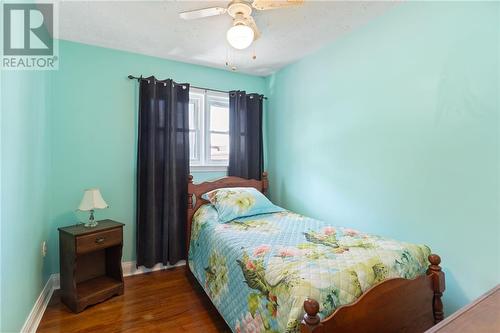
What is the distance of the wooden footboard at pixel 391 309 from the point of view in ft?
3.53

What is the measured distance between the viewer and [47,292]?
2.31m

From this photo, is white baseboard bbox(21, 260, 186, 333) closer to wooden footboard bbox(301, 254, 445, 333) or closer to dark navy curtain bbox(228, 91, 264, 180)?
dark navy curtain bbox(228, 91, 264, 180)

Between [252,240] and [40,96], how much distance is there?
6.62ft

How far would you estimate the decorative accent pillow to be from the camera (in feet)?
8.10

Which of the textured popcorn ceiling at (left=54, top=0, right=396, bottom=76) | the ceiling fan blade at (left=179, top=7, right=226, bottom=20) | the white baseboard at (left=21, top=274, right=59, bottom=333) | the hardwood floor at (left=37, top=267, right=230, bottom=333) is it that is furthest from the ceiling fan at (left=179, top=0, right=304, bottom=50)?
the white baseboard at (left=21, top=274, right=59, bottom=333)

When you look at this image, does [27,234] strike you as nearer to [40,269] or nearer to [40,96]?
[40,269]

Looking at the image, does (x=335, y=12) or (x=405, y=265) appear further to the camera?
(x=335, y=12)

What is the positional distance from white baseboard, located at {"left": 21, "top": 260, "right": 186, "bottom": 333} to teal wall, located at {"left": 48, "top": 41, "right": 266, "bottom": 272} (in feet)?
0.31

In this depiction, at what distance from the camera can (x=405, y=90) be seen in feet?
6.66

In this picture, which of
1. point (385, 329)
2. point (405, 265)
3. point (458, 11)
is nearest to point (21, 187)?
point (385, 329)

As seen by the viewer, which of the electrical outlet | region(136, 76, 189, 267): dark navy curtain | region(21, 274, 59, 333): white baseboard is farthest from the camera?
region(136, 76, 189, 267): dark navy curtain

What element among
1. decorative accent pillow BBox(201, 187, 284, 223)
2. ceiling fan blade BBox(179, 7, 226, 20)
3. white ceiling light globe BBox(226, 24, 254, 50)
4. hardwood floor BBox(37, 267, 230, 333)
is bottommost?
hardwood floor BBox(37, 267, 230, 333)

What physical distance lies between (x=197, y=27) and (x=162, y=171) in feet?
4.88

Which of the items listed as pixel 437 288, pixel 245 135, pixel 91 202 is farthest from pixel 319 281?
pixel 245 135
